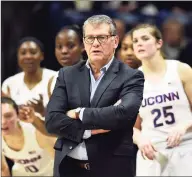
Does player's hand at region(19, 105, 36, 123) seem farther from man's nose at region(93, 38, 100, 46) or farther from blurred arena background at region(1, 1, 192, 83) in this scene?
man's nose at region(93, 38, 100, 46)

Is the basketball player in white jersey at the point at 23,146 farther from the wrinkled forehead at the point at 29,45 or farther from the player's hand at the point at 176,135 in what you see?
the player's hand at the point at 176,135

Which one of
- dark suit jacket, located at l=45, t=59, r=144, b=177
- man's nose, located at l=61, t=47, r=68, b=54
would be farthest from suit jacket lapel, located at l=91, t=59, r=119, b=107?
man's nose, located at l=61, t=47, r=68, b=54

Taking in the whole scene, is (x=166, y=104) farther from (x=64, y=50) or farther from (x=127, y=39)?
(x=64, y=50)

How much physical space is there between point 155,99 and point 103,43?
2.09 feet

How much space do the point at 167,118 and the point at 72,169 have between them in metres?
Result: 0.71

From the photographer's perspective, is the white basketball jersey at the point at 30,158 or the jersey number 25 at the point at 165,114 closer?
the jersey number 25 at the point at 165,114

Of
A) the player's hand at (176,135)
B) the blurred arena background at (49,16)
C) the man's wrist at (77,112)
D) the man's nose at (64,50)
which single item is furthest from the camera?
the blurred arena background at (49,16)

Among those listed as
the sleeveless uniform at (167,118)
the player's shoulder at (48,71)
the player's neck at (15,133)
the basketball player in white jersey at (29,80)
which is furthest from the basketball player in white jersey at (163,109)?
the player's neck at (15,133)

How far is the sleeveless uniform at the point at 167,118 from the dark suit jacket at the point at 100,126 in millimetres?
483

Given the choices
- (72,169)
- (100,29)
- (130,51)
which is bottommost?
(72,169)

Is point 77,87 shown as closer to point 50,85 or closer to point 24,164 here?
point 50,85

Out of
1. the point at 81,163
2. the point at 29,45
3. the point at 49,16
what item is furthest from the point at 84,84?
the point at 49,16

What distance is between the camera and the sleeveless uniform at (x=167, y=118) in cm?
257

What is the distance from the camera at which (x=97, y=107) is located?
2.08 meters
